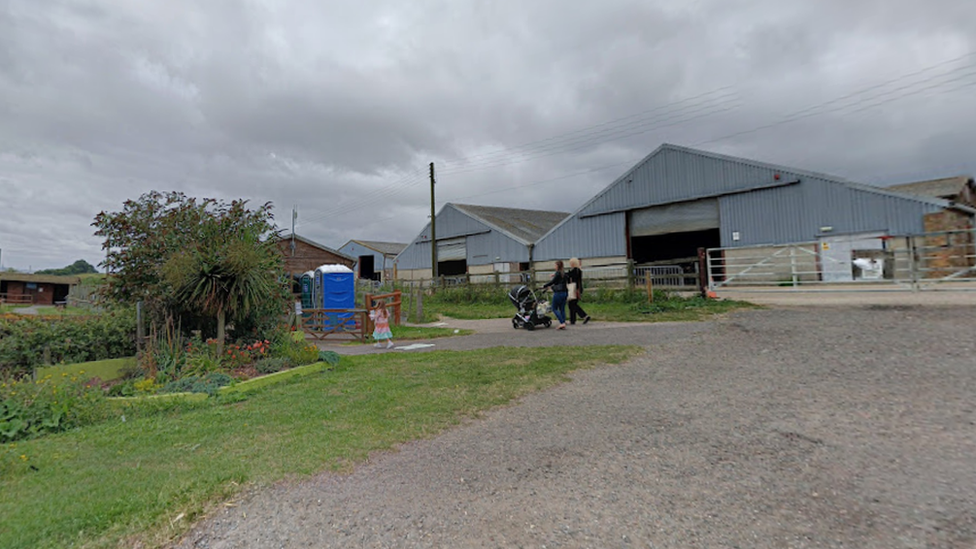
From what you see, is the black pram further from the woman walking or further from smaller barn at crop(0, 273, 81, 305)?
smaller barn at crop(0, 273, 81, 305)

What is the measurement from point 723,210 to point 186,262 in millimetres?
22210

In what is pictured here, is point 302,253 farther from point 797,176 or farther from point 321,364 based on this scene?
point 797,176

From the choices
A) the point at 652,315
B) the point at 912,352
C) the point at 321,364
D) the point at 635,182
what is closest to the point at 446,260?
the point at 635,182

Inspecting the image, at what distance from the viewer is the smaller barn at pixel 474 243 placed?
32.9 metres

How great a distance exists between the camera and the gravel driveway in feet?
9.19

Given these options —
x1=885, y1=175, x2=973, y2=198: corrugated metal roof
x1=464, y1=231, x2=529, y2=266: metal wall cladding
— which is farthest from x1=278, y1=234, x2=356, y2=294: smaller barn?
x1=885, y1=175, x2=973, y2=198: corrugated metal roof

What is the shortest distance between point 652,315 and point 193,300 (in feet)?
34.8

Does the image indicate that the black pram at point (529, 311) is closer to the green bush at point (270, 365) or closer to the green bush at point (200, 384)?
the green bush at point (270, 365)

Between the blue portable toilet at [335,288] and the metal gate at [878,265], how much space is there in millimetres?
11237

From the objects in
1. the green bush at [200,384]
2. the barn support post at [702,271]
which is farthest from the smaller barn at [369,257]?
the green bush at [200,384]

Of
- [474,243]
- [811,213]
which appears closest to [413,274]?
[474,243]

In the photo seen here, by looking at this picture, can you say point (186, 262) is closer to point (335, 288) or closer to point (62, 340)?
point (62, 340)

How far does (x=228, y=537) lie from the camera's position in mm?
2982

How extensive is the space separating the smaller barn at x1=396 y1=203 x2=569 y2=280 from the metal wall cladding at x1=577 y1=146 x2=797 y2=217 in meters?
6.88
